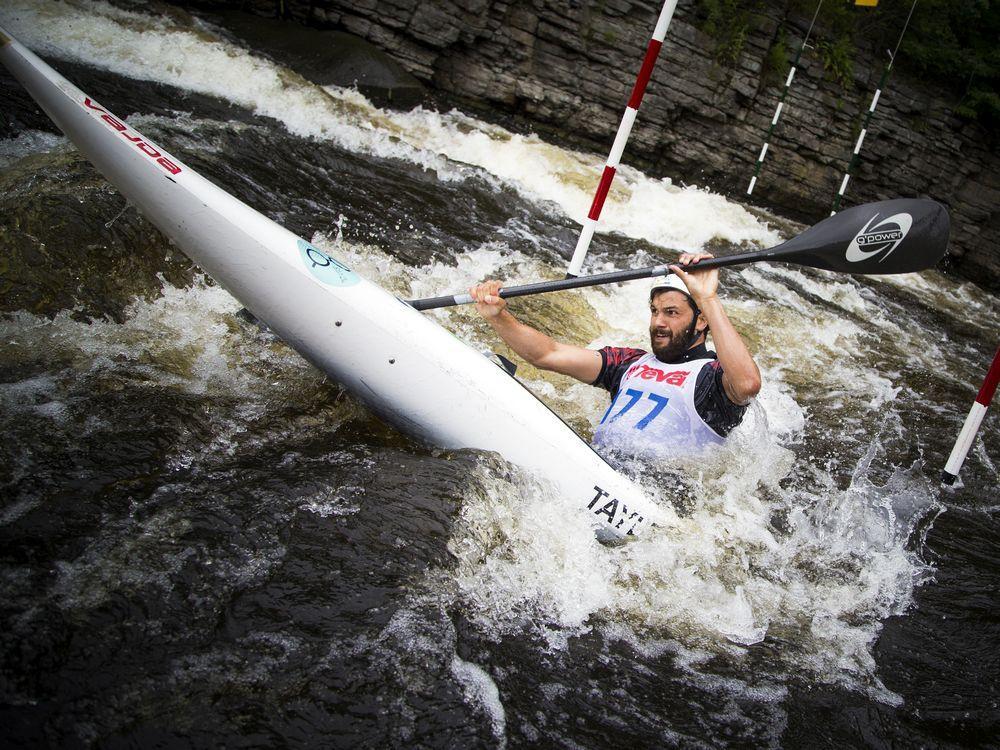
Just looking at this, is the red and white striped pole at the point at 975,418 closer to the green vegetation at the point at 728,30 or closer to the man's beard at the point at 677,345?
the man's beard at the point at 677,345

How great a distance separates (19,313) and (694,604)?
2735 millimetres

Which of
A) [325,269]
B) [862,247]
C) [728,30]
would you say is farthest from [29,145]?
[728,30]

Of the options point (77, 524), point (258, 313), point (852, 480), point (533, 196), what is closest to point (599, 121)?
point (533, 196)

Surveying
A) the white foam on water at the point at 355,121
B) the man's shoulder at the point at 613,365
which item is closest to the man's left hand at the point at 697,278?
the man's shoulder at the point at 613,365

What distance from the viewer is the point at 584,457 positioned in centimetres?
257

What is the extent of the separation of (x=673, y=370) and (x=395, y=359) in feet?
3.59

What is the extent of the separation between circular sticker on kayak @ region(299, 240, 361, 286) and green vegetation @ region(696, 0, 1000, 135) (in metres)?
6.61

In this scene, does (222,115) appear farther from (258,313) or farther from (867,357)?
(867,357)

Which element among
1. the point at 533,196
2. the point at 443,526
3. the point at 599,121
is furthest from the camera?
the point at 599,121

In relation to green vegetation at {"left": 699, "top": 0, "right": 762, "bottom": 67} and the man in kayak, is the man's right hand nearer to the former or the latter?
the man in kayak

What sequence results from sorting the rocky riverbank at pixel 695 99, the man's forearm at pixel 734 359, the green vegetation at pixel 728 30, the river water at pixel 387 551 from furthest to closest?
the green vegetation at pixel 728 30, the rocky riverbank at pixel 695 99, the man's forearm at pixel 734 359, the river water at pixel 387 551

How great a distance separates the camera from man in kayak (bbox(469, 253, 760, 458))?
2580 millimetres

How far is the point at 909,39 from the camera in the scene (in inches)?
332

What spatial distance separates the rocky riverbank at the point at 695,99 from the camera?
23.0 ft
